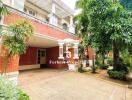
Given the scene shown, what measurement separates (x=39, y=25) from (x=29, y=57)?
6009 mm

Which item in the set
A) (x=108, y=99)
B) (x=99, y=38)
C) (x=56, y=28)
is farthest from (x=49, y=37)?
(x=108, y=99)

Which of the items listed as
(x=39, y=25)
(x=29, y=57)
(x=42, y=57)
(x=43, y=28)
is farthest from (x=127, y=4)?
(x=29, y=57)

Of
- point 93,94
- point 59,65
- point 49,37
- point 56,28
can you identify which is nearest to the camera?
point 93,94

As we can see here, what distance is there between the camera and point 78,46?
1412 centimetres

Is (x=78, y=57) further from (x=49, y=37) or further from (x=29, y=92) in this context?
(x=29, y=92)

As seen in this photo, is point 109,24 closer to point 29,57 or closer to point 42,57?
point 29,57

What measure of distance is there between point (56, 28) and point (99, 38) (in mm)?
3898

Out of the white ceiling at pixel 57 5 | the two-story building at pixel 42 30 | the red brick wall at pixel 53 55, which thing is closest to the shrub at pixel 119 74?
the two-story building at pixel 42 30

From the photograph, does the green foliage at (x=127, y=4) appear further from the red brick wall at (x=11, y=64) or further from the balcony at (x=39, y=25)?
the red brick wall at (x=11, y=64)

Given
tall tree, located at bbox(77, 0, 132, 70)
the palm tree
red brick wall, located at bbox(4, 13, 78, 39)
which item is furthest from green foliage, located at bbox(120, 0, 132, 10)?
the palm tree

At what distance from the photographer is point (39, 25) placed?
9.52 m

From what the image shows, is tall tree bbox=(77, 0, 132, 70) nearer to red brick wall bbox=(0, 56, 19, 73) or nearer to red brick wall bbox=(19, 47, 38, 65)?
red brick wall bbox=(0, 56, 19, 73)

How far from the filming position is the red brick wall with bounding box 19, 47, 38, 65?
1381 cm

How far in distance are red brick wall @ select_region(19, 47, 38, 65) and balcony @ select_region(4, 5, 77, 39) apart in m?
4.33
